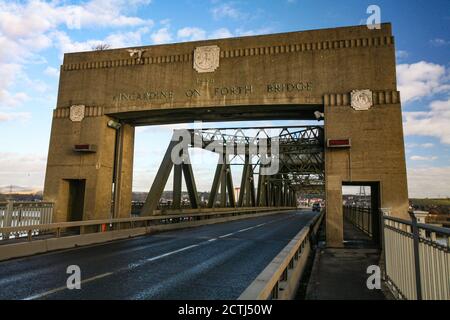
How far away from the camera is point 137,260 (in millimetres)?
10258

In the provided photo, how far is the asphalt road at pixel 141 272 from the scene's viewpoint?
6.68 metres

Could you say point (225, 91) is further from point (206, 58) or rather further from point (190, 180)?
point (190, 180)

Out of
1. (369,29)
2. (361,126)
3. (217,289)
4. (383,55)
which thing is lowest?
(217,289)

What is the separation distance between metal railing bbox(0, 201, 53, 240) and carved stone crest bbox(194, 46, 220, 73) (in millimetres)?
10158

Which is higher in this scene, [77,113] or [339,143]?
[77,113]

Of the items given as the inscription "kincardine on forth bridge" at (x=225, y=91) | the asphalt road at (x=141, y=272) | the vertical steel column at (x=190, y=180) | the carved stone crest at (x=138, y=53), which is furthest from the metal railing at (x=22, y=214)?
the vertical steel column at (x=190, y=180)

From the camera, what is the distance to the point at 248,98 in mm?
17359

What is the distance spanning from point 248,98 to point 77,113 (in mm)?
9644

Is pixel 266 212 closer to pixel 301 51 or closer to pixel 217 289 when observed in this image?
pixel 301 51

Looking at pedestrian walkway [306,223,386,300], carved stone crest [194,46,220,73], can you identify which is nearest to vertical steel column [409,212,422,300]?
pedestrian walkway [306,223,386,300]

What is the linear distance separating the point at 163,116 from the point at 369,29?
37.6 ft

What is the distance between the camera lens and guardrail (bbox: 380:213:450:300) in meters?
4.20

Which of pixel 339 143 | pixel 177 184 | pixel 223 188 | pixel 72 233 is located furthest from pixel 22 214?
pixel 223 188
